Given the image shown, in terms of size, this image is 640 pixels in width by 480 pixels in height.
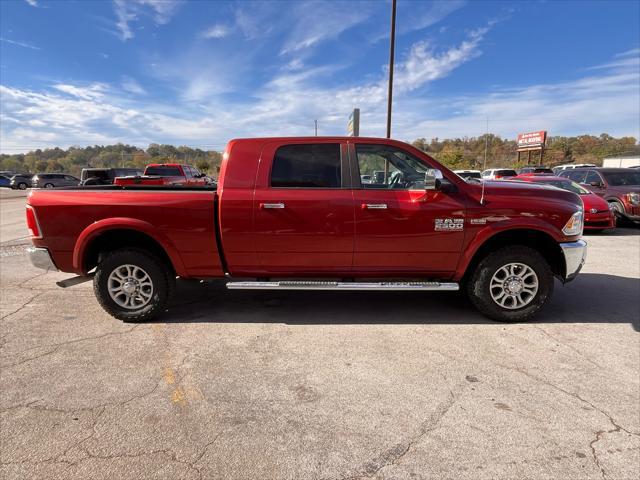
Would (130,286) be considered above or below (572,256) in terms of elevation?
below

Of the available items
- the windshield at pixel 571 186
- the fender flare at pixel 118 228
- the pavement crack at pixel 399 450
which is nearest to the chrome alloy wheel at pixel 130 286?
the fender flare at pixel 118 228

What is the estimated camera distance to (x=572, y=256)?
13.2ft

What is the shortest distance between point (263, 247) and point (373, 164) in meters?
1.49

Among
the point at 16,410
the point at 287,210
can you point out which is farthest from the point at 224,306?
the point at 16,410

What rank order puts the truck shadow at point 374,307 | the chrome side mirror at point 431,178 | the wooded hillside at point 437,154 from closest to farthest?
the chrome side mirror at point 431,178, the truck shadow at point 374,307, the wooded hillside at point 437,154

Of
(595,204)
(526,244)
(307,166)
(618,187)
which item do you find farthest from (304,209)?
(618,187)

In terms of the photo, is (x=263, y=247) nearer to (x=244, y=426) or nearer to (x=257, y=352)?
(x=257, y=352)

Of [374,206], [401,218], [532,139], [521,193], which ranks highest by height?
[532,139]

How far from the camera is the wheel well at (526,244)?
4.12m

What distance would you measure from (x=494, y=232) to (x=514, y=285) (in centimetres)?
65

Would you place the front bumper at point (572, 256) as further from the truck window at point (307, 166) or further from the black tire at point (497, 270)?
the truck window at point (307, 166)

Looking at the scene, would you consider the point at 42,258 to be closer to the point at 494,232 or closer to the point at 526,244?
the point at 494,232

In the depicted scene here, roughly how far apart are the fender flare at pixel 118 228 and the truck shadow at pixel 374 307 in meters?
0.83

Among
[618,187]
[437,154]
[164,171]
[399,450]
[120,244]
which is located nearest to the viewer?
[399,450]
